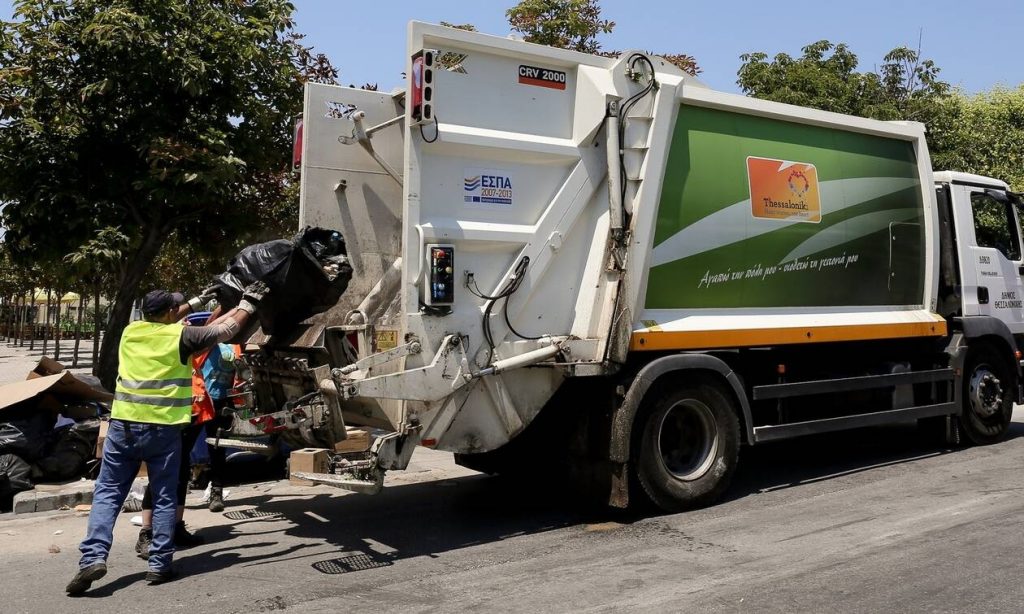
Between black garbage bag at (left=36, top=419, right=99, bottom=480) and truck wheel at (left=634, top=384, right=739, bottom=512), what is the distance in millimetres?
4617

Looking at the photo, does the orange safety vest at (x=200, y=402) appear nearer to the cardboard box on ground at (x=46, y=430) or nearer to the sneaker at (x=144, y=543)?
the sneaker at (x=144, y=543)

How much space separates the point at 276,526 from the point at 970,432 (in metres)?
6.21

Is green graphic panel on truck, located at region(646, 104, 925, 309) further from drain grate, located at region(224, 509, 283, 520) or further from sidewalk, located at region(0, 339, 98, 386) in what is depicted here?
sidewalk, located at region(0, 339, 98, 386)

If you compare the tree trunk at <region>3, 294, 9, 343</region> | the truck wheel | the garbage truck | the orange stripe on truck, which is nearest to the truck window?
the orange stripe on truck

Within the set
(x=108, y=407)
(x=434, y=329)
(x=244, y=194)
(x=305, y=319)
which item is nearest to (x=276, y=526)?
(x=305, y=319)

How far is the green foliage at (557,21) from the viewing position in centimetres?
1271

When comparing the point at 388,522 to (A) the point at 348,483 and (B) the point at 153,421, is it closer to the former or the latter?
(A) the point at 348,483

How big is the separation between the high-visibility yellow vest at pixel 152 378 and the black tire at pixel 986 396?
22.3 ft

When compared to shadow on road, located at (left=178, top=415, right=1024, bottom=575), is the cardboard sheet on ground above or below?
above

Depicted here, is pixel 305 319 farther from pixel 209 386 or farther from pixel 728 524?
pixel 728 524

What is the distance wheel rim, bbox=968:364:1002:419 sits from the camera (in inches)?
331

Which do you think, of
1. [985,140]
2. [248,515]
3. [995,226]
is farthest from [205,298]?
[985,140]

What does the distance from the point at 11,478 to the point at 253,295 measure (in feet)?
9.65

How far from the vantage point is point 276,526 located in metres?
6.10
